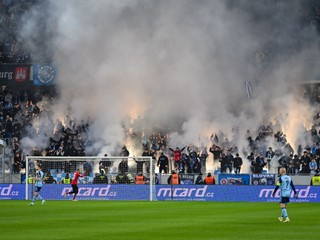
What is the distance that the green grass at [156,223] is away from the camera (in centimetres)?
2350

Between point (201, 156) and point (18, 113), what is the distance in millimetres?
15263

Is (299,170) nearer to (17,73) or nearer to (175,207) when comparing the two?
(175,207)

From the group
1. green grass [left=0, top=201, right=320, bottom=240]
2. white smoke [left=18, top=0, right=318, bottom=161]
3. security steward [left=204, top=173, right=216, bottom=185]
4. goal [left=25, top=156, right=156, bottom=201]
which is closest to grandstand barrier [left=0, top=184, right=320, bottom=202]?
goal [left=25, top=156, right=156, bottom=201]

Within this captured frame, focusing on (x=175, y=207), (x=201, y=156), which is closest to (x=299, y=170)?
(x=201, y=156)

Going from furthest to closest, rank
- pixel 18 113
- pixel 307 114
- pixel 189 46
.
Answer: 1. pixel 189 46
2. pixel 18 113
3. pixel 307 114

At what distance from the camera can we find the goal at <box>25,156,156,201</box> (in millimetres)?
48719

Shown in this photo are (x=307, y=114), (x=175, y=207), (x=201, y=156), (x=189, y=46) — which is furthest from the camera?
(x=189, y=46)

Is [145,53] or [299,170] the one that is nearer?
[299,170]

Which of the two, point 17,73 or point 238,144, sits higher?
point 17,73

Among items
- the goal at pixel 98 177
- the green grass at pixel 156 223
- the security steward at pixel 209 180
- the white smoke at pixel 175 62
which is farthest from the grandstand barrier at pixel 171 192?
the white smoke at pixel 175 62

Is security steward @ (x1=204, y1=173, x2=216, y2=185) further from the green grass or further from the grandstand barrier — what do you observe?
the green grass

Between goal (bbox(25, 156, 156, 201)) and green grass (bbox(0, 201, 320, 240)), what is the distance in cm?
950

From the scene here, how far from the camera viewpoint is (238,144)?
57.7 m

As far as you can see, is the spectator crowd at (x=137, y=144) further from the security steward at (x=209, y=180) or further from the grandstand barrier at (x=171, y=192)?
the grandstand barrier at (x=171, y=192)
